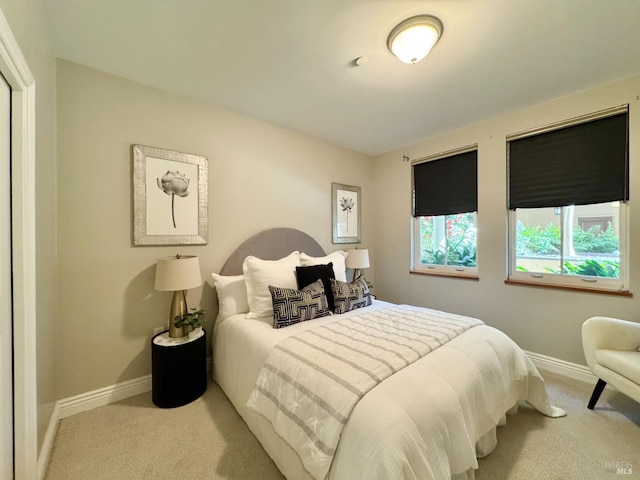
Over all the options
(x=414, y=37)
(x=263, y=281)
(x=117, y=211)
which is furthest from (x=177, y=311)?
(x=414, y=37)

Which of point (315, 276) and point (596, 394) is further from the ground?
point (315, 276)

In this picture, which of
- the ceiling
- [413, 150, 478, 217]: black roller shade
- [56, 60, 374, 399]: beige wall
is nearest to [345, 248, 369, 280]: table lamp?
[413, 150, 478, 217]: black roller shade

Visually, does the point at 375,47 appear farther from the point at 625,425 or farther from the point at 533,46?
the point at 625,425

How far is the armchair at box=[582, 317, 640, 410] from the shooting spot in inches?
62.8

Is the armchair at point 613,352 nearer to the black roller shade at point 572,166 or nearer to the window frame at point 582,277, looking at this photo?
the window frame at point 582,277

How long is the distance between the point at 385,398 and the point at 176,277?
164 cm

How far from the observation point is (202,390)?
202 centimetres

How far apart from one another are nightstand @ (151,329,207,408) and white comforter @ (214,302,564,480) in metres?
0.27

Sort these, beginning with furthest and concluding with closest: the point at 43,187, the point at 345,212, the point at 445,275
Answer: the point at 345,212, the point at 445,275, the point at 43,187

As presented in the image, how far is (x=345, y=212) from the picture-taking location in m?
3.52

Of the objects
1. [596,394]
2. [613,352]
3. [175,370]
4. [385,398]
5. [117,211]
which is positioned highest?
[117,211]

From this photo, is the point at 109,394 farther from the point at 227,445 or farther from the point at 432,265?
the point at 432,265

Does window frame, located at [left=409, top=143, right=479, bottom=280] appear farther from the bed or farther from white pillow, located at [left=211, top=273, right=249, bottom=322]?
white pillow, located at [left=211, top=273, right=249, bottom=322]

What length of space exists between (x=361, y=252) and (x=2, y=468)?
2953 millimetres
